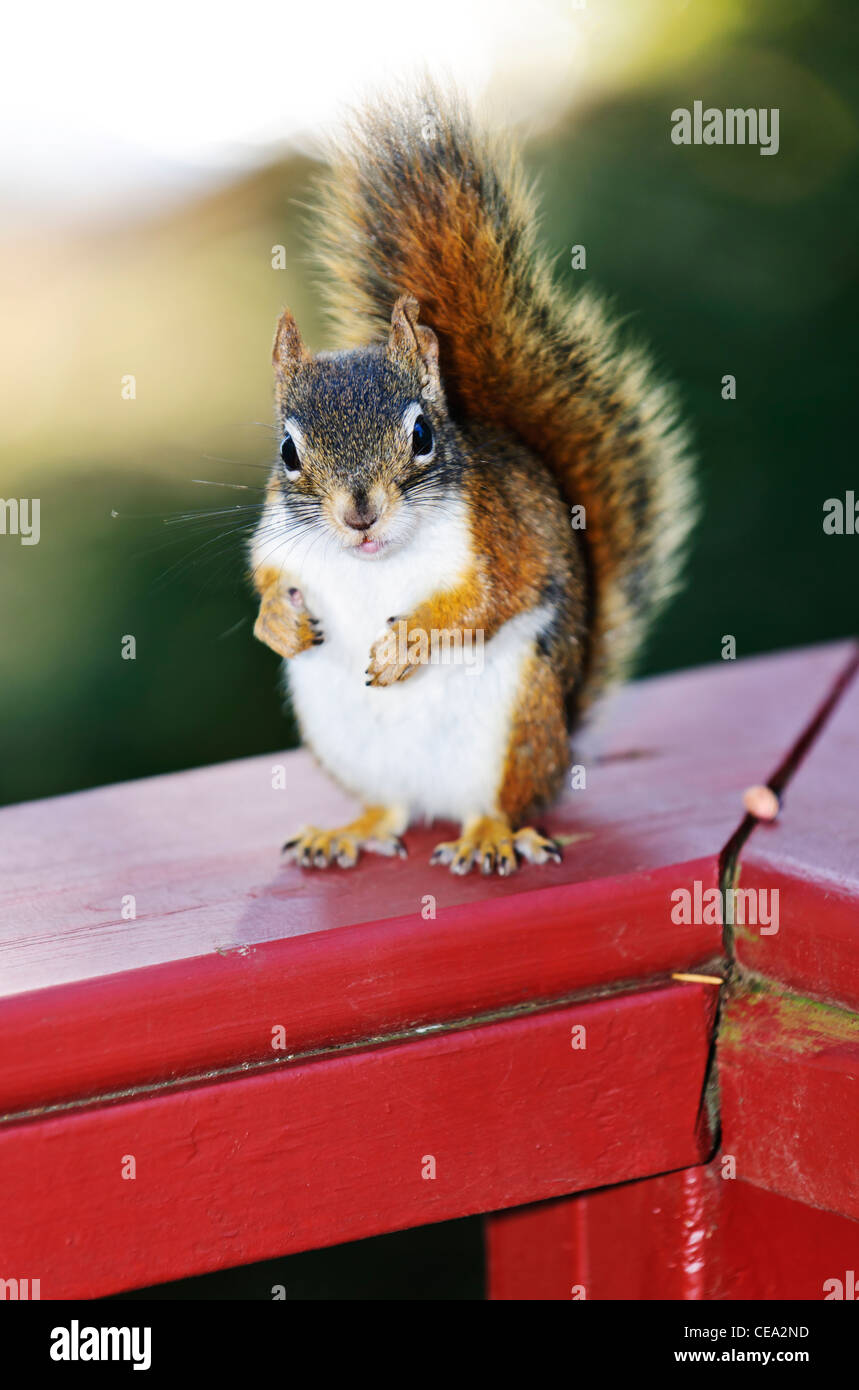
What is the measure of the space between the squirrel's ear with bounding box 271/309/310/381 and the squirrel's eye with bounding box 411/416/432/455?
0.39 ft

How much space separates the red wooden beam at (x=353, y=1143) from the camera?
31.5 inches

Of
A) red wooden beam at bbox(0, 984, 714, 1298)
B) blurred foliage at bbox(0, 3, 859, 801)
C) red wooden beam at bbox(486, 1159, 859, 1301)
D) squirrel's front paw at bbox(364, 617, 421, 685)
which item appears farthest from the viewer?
blurred foliage at bbox(0, 3, 859, 801)

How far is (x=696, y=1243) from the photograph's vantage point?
950 millimetres

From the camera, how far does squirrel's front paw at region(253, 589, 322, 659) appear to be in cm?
108

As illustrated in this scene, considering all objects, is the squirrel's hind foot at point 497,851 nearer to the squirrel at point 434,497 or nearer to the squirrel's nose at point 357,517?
the squirrel at point 434,497

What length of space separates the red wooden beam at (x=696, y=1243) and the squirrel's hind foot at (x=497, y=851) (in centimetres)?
25

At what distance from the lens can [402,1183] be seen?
0.89 m

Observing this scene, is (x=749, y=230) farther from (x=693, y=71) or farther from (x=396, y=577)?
(x=396, y=577)

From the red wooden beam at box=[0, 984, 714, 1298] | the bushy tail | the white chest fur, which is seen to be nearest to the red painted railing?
the red wooden beam at box=[0, 984, 714, 1298]

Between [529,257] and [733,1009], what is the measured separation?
2.17ft

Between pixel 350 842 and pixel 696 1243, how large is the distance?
16.3 inches

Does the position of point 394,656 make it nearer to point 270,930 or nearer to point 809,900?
point 270,930

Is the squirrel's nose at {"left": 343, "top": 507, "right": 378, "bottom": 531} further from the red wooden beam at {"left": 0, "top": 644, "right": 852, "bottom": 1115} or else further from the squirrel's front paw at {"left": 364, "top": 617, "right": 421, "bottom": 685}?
the red wooden beam at {"left": 0, "top": 644, "right": 852, "bottom": 1115}

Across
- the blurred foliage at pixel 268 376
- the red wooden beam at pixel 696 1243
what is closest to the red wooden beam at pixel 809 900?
the red wooden beam at pixel 696 1243
